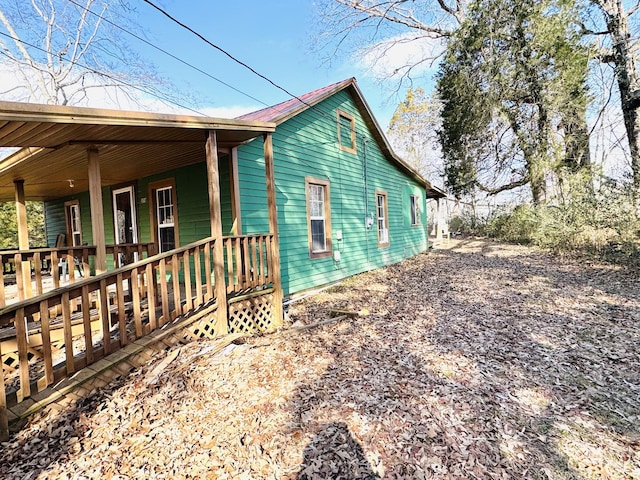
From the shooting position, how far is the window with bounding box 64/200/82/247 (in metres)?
10.6

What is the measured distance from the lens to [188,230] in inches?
280

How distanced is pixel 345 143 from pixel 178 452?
832cm

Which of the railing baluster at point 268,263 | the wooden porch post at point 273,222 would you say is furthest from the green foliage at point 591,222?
the railing baluster at point 268,263

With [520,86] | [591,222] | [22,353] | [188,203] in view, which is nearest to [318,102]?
[188,203]

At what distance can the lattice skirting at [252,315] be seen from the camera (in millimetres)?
5121

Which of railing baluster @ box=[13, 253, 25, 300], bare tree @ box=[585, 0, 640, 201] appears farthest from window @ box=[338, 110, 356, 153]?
bare tree @ box=[585, 0, 640, 201]

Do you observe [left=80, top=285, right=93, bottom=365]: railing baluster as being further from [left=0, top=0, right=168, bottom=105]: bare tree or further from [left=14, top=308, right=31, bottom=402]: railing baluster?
[left=0, top=0, right=168, bottom=105]: bare tree

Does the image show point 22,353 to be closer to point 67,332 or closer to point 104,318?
point 67,332

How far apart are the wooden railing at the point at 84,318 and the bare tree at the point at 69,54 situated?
14643 mm

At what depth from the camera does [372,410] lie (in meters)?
3.10

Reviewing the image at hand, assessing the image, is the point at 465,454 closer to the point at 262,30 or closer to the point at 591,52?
the point at 262,30

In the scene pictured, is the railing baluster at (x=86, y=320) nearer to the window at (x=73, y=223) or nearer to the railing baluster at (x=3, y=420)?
the railing baluster at (x=3, y=420)

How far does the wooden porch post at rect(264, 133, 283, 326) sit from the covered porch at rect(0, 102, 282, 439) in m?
0.02

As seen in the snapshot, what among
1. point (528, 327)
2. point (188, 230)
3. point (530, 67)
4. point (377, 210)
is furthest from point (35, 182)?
point (530, 67)
